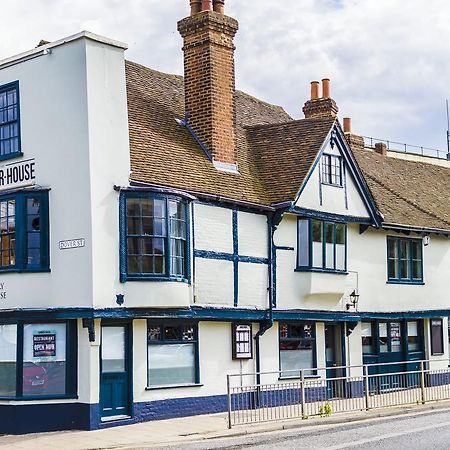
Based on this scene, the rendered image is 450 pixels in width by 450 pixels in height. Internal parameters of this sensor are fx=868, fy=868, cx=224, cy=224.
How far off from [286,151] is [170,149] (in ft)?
14.4

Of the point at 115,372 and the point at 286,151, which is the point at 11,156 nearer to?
the point at 115,372

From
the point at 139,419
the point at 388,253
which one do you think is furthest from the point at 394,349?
the point at 139,419

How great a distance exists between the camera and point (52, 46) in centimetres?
1962

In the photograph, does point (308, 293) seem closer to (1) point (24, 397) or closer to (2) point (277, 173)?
(2) point (277, 173)

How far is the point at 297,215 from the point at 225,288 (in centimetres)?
350

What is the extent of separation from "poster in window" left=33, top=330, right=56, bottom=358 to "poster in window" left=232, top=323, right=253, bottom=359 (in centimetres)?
491

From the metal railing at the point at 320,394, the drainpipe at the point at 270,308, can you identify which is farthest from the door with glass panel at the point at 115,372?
the drainpipe at the point at 270,308

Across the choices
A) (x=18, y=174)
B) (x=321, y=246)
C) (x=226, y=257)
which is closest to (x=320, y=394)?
(x=321, y=246)

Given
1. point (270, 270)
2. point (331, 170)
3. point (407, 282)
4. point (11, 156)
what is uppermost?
point (331, 170)

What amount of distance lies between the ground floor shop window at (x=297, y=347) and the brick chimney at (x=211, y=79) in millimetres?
4695

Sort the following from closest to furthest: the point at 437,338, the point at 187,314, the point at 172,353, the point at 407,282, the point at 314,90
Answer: the point at 187,314, the point at 172,353, the point at 407,282, the point at 437,338, the point at 314,90

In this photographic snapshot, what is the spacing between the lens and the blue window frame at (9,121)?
20.3m

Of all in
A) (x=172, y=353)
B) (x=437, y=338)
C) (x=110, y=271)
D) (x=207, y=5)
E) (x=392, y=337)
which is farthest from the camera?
(x=437, y=338)

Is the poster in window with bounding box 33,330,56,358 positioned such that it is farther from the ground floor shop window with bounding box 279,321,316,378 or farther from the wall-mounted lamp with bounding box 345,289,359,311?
the wall-mounted lamp with bounding box 345,289,359,311
